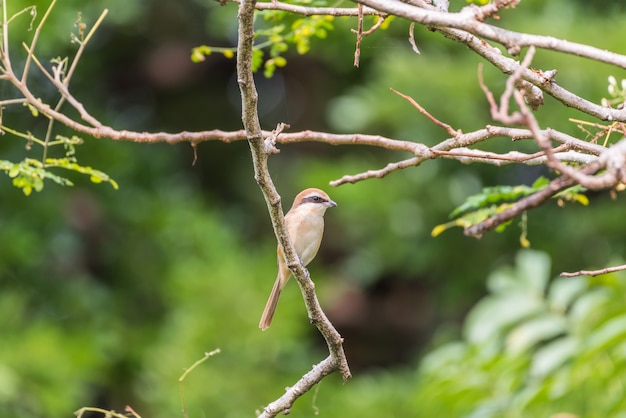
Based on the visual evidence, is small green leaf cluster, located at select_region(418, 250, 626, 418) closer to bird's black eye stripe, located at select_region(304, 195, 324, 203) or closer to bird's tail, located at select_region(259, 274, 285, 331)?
bird's tail, located at select_region(259, 274, 285, 331)

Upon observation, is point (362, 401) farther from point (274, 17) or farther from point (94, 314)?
point (274, 17)

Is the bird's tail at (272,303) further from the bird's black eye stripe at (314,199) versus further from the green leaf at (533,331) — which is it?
the green leaf at (533,331)

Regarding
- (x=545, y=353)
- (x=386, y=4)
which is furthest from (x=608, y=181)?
(x=545, y=353)

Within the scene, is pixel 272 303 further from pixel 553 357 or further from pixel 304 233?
pixel 553 357

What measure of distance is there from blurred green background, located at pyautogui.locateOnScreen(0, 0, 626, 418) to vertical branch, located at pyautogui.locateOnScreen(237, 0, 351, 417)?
296 centimetres

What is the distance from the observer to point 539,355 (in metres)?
3.36

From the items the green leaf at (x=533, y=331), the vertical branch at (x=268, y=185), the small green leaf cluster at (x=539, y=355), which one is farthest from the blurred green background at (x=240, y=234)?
the vertical branch at (x=268, y=185)

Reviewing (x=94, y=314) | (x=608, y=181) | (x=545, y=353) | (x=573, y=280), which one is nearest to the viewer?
(x=608, y=181)

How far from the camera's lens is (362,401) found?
7012 millimetres

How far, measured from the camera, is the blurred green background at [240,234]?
22.1 ft

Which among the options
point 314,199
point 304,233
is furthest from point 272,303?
point 314,199

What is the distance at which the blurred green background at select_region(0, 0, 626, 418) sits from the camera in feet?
22.1

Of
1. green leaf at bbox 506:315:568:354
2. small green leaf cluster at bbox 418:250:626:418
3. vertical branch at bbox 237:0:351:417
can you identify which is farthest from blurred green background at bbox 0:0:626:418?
vertical branch at bbox 237:0:351:417

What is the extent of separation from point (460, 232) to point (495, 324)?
11.8 ft
